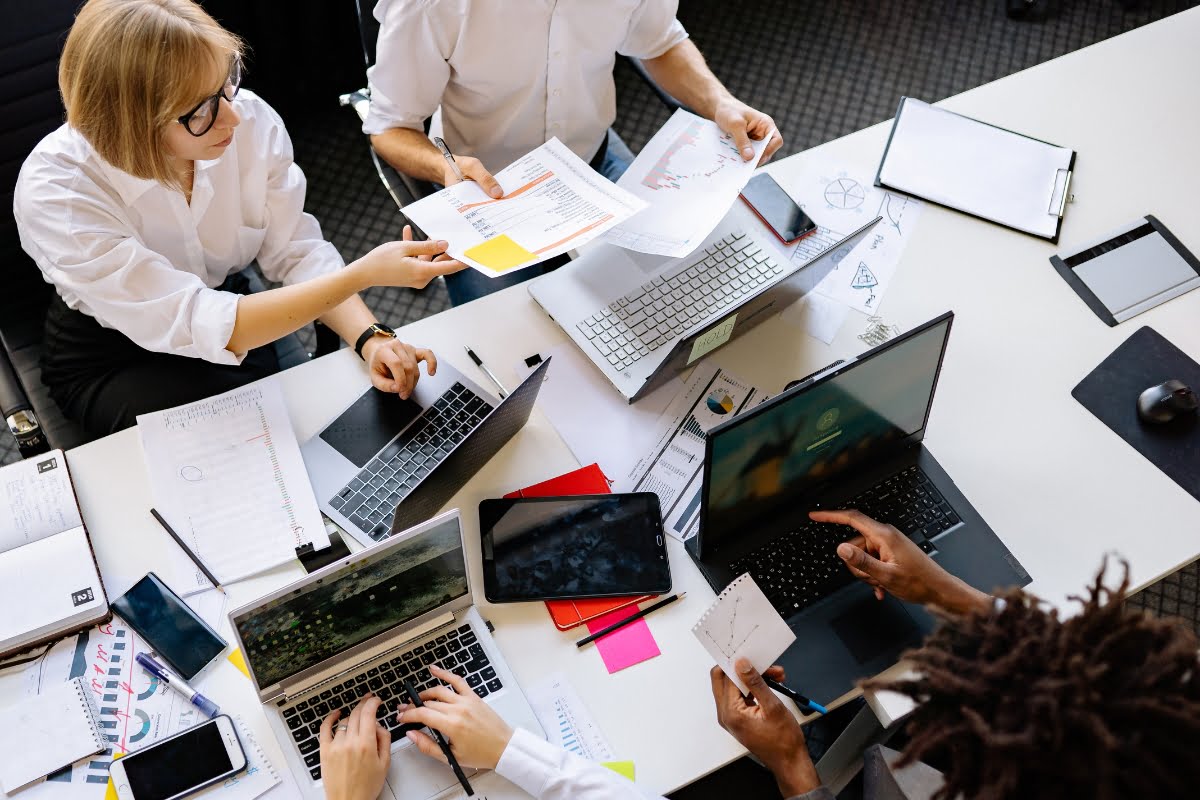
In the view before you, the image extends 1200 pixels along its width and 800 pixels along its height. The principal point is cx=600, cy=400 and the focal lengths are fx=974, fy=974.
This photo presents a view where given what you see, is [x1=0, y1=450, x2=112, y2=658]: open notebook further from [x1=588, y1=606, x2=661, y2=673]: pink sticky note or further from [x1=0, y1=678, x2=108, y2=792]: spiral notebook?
[x1=588, y1=606, x2=661, y2=673]: pink sticky note

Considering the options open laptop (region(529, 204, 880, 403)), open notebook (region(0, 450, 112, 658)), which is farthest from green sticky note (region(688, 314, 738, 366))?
open notebook (region(0, 450, 112, 658))

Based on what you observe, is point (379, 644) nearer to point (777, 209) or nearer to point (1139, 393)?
point (777, 209)

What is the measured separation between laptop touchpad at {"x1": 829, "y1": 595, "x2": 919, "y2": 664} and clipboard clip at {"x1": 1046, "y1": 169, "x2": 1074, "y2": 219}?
868mm

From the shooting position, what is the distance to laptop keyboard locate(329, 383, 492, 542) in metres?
1.49

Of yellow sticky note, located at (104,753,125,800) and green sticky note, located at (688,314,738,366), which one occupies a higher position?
green sticky note, located at (688,314,738,366)

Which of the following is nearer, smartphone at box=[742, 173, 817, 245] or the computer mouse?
the computer mouse

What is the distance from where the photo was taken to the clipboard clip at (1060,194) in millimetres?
1844

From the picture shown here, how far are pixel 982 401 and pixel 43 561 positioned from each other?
4.86 ft

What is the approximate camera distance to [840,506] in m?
1.54

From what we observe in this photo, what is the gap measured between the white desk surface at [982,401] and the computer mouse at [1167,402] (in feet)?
0.23

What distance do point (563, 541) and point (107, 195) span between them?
893mm

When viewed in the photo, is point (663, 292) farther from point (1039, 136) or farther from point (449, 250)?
point (1039, 136)

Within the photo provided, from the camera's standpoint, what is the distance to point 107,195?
59.9 inches

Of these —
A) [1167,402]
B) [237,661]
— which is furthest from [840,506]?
[237,661]
